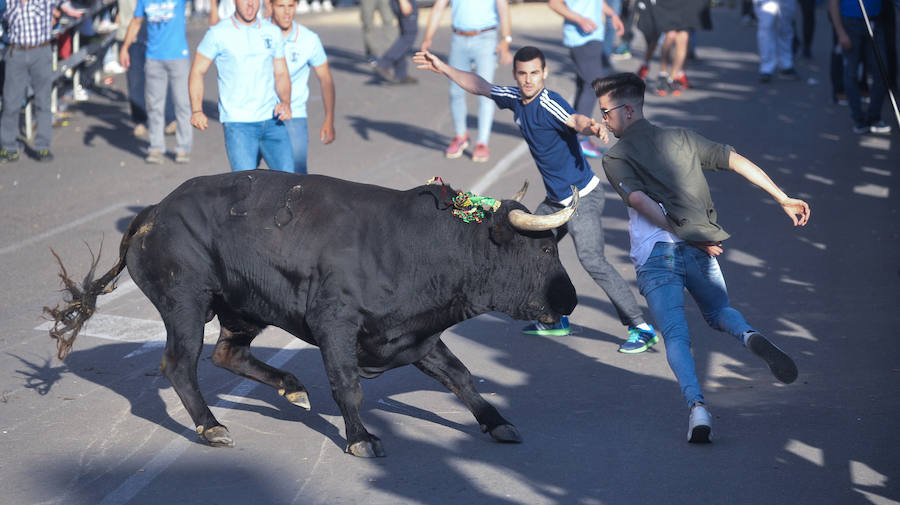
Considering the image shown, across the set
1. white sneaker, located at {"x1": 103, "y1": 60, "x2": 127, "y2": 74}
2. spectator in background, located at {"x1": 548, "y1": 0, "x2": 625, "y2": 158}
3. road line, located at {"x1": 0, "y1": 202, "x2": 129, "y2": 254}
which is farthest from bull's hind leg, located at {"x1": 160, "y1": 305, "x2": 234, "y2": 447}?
white sneaker, located at {"x1": 103, "y1": 60, "x2": 127, "y2": 74}

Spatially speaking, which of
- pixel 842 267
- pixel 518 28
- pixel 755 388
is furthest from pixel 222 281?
pixel 518 28

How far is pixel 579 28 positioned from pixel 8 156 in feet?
22.7

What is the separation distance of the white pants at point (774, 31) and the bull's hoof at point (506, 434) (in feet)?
44.9

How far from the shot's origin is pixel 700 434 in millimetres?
5750

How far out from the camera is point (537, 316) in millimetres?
5949

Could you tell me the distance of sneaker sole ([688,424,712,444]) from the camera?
5.73 m

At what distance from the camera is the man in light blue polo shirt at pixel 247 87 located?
29.5ft

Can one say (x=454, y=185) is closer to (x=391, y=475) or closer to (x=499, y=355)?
(x=499, y=355)

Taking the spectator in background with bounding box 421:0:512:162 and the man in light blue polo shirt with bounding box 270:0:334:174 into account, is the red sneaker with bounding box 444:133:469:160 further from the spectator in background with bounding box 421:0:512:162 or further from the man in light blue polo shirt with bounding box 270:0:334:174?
the man in light blue polo shirt with bounding box 270:0:334:174

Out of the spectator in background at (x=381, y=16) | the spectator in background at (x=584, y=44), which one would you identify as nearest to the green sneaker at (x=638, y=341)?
the spectator in background at (x=584, y=44)

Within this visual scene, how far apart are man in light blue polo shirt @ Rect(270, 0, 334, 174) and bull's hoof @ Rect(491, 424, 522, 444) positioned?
13.9 ft

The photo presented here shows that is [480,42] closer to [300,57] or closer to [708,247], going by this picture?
[300,57]

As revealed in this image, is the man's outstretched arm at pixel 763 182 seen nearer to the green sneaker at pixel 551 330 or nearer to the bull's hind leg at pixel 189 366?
the green sneaker at pixel 551 330

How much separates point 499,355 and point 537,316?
1.61 m
